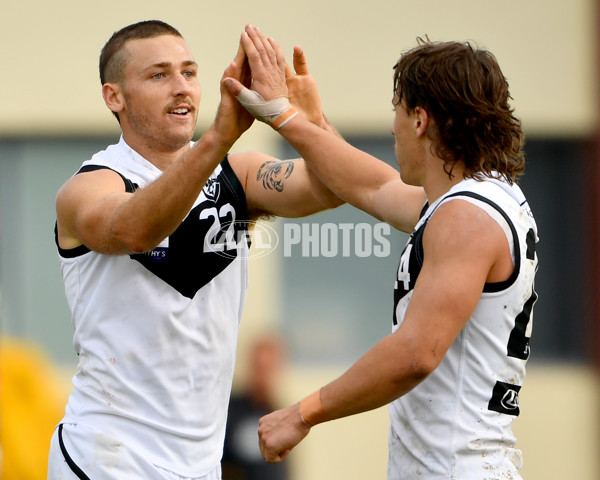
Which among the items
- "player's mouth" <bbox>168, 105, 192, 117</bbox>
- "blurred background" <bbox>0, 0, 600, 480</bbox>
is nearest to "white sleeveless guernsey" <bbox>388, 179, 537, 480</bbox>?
"player's mouth" <bbox>168, 105, 192, 117</bbox>

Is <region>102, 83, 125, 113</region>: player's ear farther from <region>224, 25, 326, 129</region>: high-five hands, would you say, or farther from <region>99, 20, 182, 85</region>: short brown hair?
<region>224, 25, 326, 129</region>: high-five hands

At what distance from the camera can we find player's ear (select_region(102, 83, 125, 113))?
3.97 meters

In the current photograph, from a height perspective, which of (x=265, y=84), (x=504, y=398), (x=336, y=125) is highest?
(x=336, y=125)

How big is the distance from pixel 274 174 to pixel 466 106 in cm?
103

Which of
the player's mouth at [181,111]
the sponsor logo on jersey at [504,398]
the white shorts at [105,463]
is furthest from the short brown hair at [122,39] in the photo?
the sponsor logo on jersey at [504,398]

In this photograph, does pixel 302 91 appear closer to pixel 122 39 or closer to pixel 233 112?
pixel 233 112

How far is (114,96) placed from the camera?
3.99 metres

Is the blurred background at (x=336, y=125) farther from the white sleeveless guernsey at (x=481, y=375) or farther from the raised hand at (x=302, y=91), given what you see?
the white sleeveless guernsey at (x=481, y=375)

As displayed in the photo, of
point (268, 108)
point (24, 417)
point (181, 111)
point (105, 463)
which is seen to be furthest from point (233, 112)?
point (24, 417)

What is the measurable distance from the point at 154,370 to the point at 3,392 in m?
3.17

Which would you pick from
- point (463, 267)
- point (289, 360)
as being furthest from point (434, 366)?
point (289, 360)

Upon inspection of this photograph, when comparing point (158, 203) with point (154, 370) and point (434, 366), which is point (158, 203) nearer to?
point (154, 370)

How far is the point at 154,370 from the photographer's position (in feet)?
12.0

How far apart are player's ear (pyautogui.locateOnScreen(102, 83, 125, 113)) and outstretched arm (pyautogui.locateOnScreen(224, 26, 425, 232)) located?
0.63 metres
